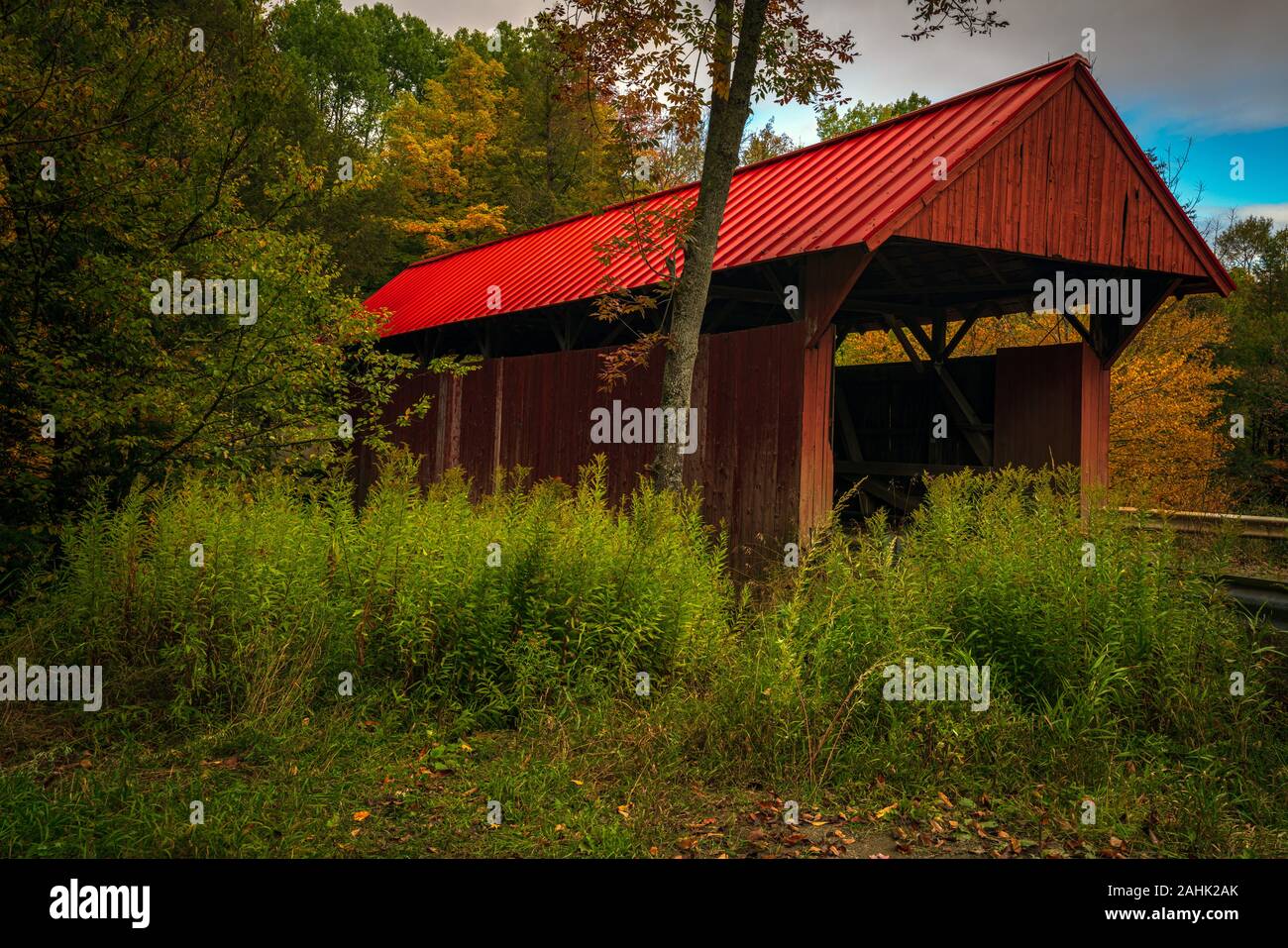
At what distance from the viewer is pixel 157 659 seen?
575 centimetres

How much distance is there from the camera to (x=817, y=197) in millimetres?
10070

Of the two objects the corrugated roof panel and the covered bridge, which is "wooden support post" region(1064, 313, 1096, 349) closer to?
the covered bridge

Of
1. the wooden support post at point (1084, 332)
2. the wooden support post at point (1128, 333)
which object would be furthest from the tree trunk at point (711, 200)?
the wooden support post at point (1128, 333)

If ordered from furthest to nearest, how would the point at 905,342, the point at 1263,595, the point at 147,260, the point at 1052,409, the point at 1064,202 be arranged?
the point at 905,342 < the point at 1052,409 < the point at 1064,202 < the point at 147,260 < the point at 1263,595

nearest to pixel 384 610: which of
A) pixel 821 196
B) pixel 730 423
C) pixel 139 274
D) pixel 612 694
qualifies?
pixel 612 694

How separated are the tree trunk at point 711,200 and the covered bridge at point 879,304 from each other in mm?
627

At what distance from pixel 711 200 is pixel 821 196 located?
1548mm

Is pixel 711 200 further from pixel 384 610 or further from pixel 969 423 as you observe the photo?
pixel 969 423

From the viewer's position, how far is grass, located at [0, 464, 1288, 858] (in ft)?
13.9

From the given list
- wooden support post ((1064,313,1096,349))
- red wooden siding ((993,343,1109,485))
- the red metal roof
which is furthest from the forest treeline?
red wooden siding ((993,343,1109,485))

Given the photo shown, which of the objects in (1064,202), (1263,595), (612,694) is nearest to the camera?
(612,694)

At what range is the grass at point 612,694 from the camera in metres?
4.25

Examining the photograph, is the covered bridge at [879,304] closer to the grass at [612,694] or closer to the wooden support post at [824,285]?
the wooden support post at [824,285]
